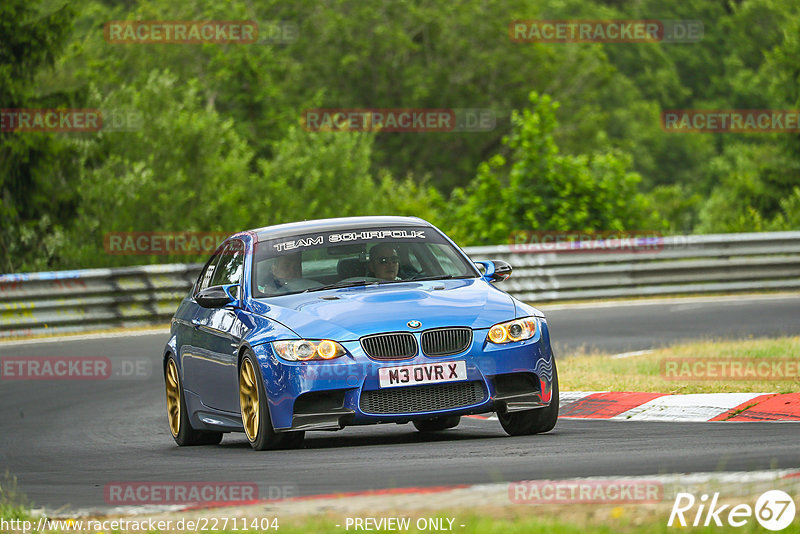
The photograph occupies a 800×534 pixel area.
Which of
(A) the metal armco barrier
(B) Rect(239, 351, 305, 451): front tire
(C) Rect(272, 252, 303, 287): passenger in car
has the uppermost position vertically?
(C) Rect(272, 252, 303, 287): passenger in car

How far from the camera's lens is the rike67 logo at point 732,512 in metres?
5.02

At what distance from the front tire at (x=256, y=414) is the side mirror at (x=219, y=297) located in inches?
24.2

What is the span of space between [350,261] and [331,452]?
5.45ft

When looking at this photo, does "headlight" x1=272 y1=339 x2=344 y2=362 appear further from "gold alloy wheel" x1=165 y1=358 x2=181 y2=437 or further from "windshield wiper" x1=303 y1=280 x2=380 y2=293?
"gold alloy wheel" x1=165 y1=358 x2=181 y2=437

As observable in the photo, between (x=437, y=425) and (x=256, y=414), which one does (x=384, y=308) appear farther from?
(x=437, y=425)

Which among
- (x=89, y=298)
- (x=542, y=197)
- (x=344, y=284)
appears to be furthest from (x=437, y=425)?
(x=542, y=197)

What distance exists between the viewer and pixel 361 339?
28.1ft

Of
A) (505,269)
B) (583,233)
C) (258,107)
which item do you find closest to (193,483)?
(505,269)

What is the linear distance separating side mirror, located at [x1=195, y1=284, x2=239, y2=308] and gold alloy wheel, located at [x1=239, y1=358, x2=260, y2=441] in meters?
0.63

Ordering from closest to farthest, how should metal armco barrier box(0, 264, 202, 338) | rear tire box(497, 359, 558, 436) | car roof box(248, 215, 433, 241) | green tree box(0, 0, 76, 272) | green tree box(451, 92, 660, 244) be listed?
rear tire box(497, 359, 558, 436) < car roof box(248, 215, 433, 241) < metal armco barrier box(0, 264, 202, 338) < green tree box(0, 0, 76, 272) < green tree box(451, 92, 660, 244)

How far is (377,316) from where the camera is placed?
867cm

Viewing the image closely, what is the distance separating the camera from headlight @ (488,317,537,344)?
28.7 feet

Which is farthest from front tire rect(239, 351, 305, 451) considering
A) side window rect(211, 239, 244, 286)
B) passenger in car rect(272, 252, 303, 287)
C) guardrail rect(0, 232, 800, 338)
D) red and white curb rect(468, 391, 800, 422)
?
guardrail rect(0, 232, 800, 338)

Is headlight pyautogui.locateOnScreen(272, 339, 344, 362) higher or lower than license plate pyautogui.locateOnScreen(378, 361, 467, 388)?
higher
